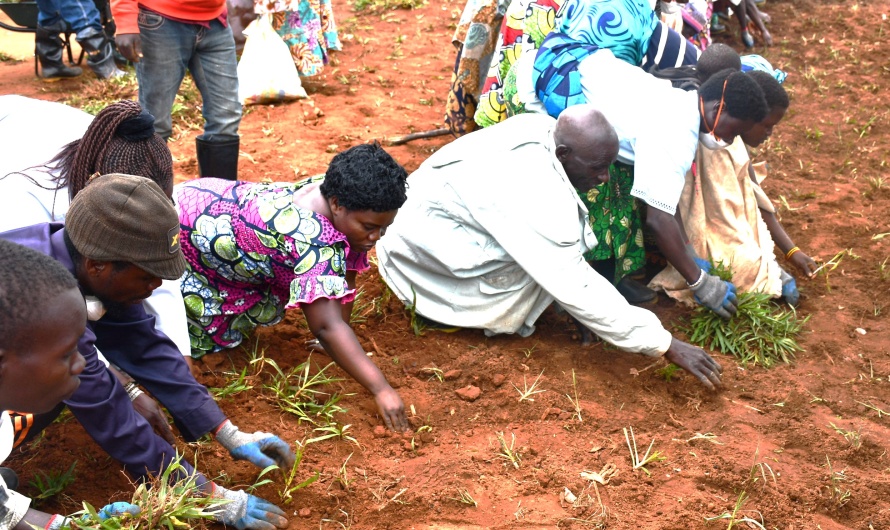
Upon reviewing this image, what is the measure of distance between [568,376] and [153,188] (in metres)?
1.87

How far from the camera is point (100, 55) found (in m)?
7.04

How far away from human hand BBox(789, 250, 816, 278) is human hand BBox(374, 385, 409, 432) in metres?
2.51

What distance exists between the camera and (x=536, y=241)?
3426 mm

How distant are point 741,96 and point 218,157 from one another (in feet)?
8.40

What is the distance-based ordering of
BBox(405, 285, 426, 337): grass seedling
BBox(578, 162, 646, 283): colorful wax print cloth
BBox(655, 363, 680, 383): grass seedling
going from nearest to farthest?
1. BBox(655, 363, 680, 383): grass seedling
2. BBox(405, 285, 426, 337): grass seedling
3. BBox(578, 162, 646, 283): colorful wax print cloth

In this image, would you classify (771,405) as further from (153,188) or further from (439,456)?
(153,188)

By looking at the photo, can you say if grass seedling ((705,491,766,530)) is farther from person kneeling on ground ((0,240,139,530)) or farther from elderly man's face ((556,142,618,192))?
person kneeling on ground ((0,240,139,530))

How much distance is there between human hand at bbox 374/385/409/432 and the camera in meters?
3.04

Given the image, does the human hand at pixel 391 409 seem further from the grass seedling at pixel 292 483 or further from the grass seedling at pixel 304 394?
the grass seedling at pixel 292 483

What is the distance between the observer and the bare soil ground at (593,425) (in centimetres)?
279

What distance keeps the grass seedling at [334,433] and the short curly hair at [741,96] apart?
2.20 metres

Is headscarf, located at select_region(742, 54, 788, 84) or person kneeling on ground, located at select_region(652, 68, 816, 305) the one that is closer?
person kneeling on ground, located at select_region(652, 68, 816, 305)

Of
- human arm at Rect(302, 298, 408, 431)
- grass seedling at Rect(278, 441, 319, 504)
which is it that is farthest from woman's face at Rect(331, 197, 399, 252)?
grass seedling at Rect(278, 441, 319, 504)

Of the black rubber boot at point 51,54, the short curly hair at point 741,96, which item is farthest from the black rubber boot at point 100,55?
the short curly hair at point 741,96
